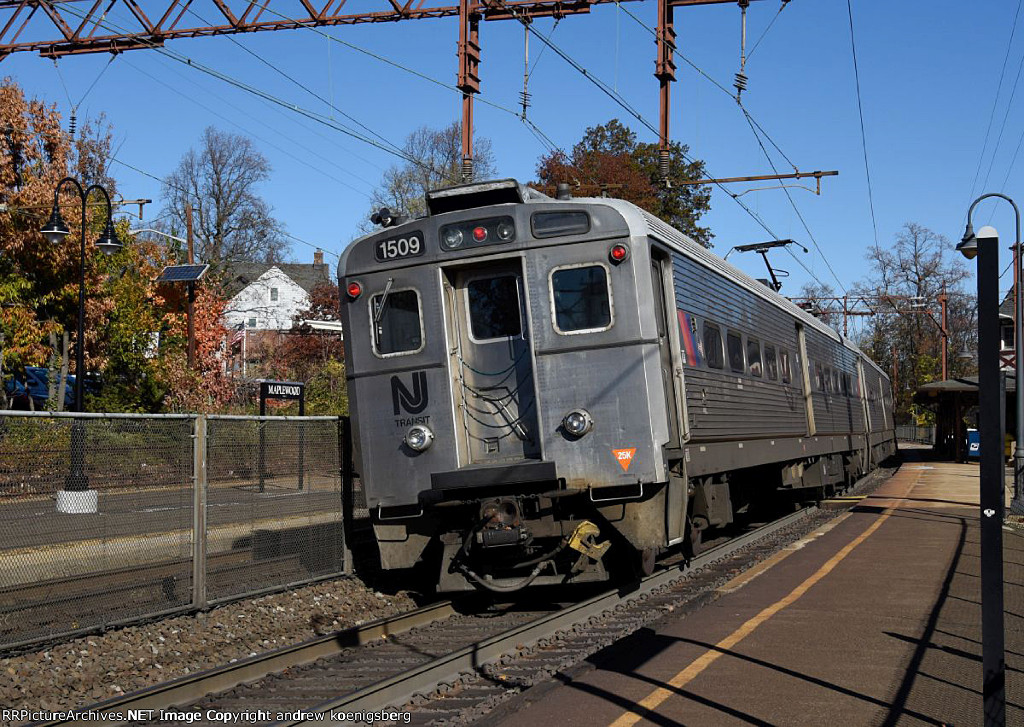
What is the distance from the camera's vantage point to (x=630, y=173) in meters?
50.5

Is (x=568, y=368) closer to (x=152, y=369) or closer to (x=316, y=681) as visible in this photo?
(x=316, y=681)

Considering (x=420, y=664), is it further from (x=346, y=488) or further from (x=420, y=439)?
(x=346, y=488)

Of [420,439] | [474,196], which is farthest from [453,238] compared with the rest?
[420,439]

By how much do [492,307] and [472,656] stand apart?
3628 millimetres

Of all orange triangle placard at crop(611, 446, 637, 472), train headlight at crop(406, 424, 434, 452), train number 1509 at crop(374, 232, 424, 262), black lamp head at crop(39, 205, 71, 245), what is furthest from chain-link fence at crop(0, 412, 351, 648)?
black lamp head at crop(39, 205, 71, 245)

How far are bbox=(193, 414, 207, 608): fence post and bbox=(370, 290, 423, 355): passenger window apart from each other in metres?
1.75

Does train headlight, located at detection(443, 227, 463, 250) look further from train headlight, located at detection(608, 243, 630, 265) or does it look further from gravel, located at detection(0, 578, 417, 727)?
gravel, located at detection(0, 578, 417, 727)

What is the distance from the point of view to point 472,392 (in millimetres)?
10125

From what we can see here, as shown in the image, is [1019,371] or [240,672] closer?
[240,672]

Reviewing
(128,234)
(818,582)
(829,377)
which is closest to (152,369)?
(128,234)

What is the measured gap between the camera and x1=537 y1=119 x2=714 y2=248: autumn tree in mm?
49688

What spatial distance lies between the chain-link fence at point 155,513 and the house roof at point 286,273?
164 ft

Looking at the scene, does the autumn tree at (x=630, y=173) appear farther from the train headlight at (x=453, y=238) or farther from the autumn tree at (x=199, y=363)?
the train headlight at (x=453, y=238)

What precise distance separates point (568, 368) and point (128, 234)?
1044 inches
